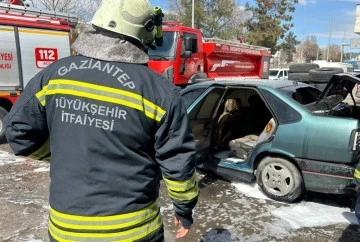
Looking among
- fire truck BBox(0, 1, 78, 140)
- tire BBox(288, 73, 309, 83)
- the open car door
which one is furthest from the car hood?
tire BBox(288, 73, 309, 83)

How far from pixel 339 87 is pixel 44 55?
252 inches

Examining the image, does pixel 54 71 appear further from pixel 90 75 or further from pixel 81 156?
pixel 81 156

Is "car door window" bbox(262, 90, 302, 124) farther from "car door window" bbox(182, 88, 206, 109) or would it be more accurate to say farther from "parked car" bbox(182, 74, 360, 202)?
"car door window" bbox(182, 88, 206, 109)

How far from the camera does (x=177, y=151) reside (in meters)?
1.67

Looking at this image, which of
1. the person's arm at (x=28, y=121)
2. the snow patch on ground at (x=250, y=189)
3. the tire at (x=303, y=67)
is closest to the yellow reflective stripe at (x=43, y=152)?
the person's arm at (x=28, y=121)

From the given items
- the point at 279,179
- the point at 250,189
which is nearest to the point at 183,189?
the point at 279,179

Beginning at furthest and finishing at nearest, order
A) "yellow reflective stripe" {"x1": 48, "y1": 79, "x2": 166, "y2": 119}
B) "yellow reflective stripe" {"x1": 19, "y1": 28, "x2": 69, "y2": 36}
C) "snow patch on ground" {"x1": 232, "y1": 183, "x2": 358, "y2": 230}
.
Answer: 1. "yellow reflective stripe" {"x1": 19, "y1": 28, "x2": 69, "y2": 36}
2. "snow patch on ground" {"x1": 232, "y1": 183, "x2": 358, "y2": 230}
3. "yellow reflective stripe" {"x1": 48, "y1": 79, "x2": 166, "y2": 119}

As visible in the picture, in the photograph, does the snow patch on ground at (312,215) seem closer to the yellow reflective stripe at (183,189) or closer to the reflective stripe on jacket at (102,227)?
the yellow reflective stripe at (183,189)

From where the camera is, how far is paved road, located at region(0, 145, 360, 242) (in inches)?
139

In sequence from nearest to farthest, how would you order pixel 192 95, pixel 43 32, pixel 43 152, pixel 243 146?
pixel 43 152
pixel 243 146
pixel 192 95
pixel 43 32

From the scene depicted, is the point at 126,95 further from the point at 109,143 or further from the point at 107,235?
the point at 107,235

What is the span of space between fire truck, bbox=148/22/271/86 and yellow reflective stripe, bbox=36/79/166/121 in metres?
7.24

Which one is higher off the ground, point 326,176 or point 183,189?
point 183,189

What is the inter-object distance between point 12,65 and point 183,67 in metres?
4.33
